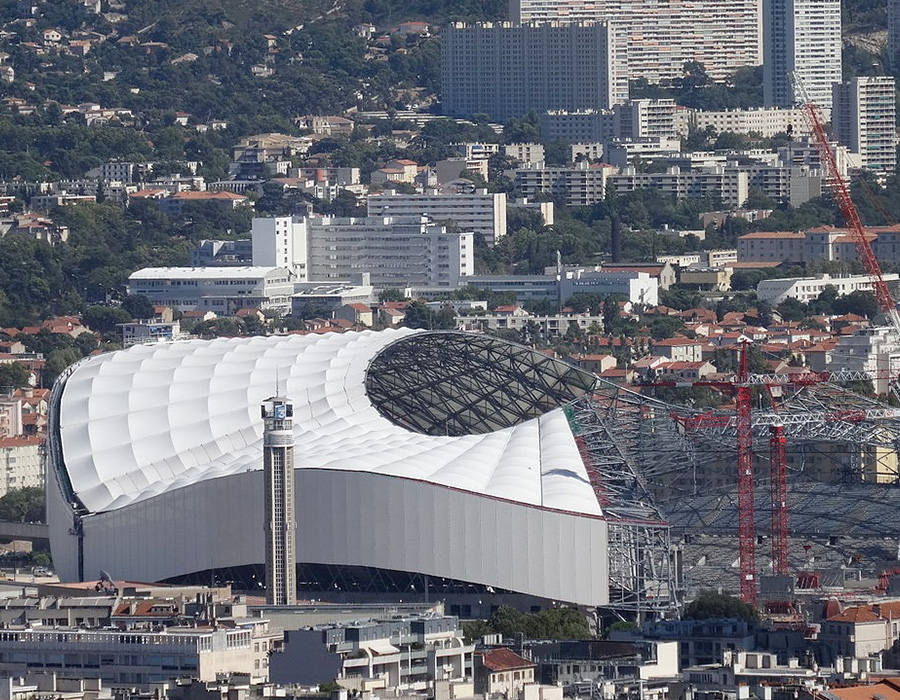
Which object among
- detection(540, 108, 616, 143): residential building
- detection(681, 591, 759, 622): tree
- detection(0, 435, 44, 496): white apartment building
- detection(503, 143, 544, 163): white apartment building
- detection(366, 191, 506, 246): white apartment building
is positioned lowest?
detection(0, 435, 44, 496): white apartment building

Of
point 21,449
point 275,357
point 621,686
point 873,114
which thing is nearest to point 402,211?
point 873,114

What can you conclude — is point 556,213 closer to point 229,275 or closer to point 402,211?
point 402,211

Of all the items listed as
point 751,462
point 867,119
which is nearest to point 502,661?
point 751,462

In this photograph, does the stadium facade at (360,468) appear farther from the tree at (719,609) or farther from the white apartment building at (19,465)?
the white apartment building at (19,465)

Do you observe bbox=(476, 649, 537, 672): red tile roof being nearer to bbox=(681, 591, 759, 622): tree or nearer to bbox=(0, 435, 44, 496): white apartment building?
bbox=(681, 591, 759, 622): tree

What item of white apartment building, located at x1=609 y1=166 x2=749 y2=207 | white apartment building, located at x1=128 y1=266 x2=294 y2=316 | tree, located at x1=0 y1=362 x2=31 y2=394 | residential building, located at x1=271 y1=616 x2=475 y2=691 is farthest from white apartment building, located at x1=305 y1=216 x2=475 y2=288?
residential building, located at x1=271 y1=616 x2=475 y2=691

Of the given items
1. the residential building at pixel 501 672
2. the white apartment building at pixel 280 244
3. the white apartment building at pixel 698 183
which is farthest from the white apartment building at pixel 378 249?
the residential building at pixel 501 672

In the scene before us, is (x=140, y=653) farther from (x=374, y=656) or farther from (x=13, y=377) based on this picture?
(x=13, y=377)
